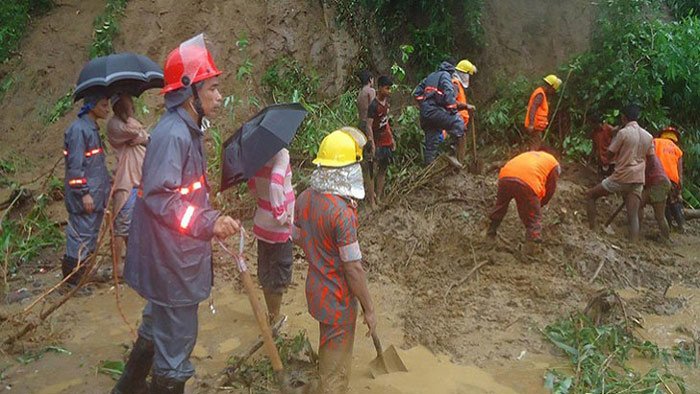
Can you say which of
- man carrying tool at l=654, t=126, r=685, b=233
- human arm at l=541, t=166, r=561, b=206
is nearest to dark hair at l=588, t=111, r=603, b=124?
man carrying tool at l=654, t=126, r=685, b=233

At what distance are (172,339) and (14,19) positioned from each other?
891 cm

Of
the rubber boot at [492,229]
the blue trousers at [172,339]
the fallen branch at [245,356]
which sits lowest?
the rubber boot at [492,229]

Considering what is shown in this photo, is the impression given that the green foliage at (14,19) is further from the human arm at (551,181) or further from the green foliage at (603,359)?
the green foliage at (603,359)

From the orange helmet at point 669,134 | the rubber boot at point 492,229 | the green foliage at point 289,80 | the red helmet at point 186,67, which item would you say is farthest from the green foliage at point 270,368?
the orange helmet at point 669,134

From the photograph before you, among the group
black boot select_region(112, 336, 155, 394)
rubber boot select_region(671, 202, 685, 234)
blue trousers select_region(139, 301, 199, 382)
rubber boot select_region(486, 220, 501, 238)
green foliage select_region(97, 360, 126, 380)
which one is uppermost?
blue trousers select_region(139, 301, 199, 382)

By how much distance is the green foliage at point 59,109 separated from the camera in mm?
8453

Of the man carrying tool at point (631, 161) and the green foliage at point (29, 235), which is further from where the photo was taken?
the man carrying tool at point (631, 161)

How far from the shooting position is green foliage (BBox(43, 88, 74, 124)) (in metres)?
8.45

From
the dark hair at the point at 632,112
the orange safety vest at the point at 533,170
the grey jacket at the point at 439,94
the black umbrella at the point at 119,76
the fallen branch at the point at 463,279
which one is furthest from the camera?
the grey jacket at the point at 439,94

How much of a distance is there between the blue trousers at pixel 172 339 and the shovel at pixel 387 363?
1442 mm

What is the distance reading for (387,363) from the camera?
3.93m

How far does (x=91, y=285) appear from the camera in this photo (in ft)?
17.3

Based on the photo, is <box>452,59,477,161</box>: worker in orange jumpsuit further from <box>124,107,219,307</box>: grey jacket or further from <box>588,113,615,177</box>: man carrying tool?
<box>124,107,219,307</box>: grey jacket

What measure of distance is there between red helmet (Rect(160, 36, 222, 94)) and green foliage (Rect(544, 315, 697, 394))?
295 centimetres
